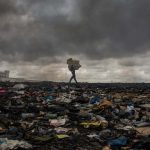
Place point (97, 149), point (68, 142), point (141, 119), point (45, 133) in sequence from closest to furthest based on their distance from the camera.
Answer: point (97, 149)
point (68, 142)
point (45, 133)
point (141, 119)

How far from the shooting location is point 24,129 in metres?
7.97

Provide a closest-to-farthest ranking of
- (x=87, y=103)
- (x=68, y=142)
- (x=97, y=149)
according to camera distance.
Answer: (x=97, y=149), (x=68, y=142), (x=87, y=103)

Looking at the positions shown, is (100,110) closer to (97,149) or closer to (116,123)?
(116,123)

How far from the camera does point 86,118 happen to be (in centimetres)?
954

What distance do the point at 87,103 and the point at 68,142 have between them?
6080 mm

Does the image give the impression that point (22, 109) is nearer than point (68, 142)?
No

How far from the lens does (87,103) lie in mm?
12789

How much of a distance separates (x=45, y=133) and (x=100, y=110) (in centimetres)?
347

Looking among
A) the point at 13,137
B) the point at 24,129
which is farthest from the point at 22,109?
the point at 13,137

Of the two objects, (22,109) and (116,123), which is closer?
(116,123)

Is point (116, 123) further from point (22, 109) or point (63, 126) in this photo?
point (22, 109)

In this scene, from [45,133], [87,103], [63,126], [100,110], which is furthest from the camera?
[87,103]

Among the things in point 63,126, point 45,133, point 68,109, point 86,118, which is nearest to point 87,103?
point 68,109

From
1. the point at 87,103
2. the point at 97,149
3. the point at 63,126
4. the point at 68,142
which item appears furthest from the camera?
the point at 87,103
